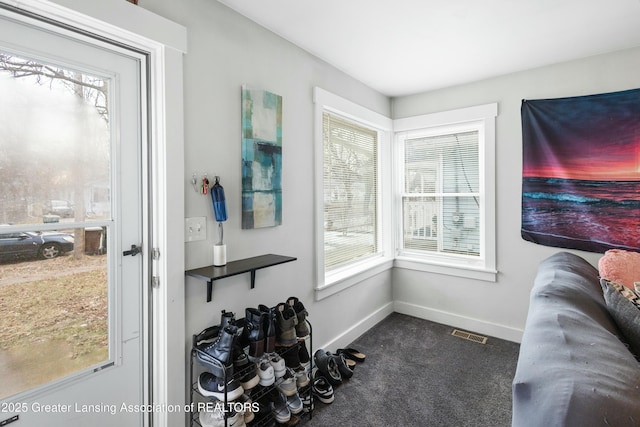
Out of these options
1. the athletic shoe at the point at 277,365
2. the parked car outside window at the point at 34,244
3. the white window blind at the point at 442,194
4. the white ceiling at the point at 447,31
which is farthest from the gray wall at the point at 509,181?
the parked car outside window at the point at 34,244

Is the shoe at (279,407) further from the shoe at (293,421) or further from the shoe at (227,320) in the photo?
the shoe at (227,320)

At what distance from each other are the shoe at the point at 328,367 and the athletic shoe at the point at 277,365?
0.57m

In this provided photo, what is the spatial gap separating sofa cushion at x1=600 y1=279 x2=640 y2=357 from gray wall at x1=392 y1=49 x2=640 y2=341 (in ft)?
4.73

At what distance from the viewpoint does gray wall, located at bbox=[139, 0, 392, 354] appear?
163cm

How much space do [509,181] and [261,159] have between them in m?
2.24

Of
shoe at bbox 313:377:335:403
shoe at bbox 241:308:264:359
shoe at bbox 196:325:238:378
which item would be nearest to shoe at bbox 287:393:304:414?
shoe at bbox 313:377:335:403

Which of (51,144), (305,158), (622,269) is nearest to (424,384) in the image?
(622,269)

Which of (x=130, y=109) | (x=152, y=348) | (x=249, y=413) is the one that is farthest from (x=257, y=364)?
(x=130, y=109)

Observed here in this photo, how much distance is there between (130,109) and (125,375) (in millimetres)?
1246

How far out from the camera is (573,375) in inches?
32.6

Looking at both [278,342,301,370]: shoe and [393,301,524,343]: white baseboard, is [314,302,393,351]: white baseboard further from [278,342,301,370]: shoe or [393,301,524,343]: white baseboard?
[278,342,301,370]: shoe

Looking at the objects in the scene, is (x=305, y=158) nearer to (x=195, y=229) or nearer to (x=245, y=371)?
(x=195, y=229)

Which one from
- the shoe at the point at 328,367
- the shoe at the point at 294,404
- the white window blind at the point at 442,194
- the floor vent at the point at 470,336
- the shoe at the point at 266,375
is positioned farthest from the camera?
the white window blind at the point at 442,194

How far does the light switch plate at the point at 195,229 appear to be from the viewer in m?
1.60
